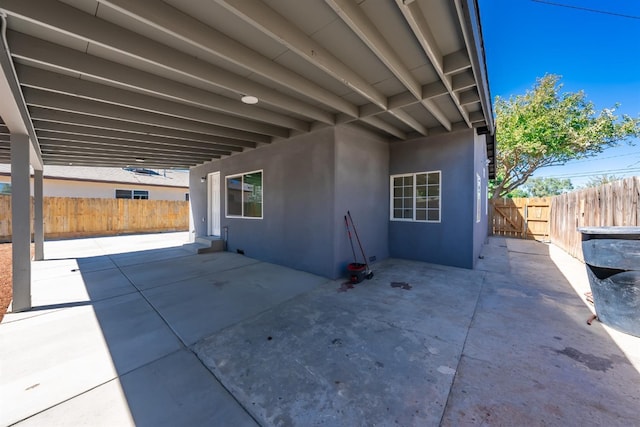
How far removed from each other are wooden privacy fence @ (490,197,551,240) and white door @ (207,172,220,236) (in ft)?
40.3

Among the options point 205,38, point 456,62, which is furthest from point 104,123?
point 456,62

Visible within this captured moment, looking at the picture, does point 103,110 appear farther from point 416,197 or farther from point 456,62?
point 416,197

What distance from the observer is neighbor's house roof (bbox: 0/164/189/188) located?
11375 mm

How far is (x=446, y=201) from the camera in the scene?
564cm

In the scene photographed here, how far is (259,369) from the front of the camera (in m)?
2.16

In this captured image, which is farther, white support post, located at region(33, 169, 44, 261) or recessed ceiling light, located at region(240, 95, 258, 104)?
white support post, located at region(33, 169, 44, 261)

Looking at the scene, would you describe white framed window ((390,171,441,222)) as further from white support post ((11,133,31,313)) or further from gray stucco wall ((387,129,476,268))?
white support post ((11,133,31,313))

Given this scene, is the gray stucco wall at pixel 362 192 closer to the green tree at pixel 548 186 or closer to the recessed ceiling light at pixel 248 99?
the recessed ceiling light at pixel 248 99

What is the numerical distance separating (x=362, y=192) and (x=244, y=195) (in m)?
3.48

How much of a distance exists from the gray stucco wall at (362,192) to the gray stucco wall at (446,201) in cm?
49

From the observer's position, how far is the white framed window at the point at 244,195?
6539 millimetres

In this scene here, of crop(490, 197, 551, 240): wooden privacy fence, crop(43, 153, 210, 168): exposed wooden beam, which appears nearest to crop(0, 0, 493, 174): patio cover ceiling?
crop(43, 153, 210, 168): exposed wooden beam

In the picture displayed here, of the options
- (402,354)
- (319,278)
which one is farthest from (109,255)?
(402,354)

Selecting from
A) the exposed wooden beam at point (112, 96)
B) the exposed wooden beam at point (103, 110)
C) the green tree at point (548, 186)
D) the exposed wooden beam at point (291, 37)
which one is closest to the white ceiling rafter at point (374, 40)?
the exposed wooden beam at point (291, 37)
